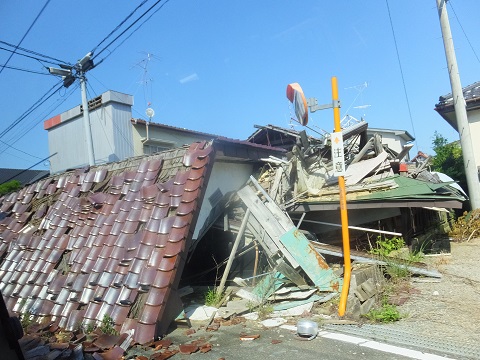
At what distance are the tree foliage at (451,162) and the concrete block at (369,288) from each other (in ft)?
41.7

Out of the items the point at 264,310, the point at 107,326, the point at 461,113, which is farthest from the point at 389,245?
the point at 461,113

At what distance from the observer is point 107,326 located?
4.72 metres

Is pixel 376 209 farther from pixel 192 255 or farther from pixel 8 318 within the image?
pixel 8 318

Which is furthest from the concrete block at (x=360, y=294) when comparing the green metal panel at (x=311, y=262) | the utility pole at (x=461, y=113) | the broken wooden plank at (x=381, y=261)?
the utility pole at (x=461, y=113)

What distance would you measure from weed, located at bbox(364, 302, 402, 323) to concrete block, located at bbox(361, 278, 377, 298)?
1.19ft

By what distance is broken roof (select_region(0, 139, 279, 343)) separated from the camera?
4.93 meters

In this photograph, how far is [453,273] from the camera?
6.95 metres

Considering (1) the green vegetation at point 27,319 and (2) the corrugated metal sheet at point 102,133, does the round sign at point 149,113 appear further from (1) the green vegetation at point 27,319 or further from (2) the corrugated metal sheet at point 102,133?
(1) the green vegetation at point 27,319

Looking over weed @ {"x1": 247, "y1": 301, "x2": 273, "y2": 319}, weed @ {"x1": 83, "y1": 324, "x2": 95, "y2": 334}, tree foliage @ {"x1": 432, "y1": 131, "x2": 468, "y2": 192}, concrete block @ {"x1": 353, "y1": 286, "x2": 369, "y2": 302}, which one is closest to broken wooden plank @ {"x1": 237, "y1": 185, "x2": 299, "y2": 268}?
weed @ {"x1": 247, "y1": 301, "x2": 273, "y2": 319}

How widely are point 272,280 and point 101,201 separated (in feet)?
11.1

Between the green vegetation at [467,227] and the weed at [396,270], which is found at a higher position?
the green vegetation at [467,227]

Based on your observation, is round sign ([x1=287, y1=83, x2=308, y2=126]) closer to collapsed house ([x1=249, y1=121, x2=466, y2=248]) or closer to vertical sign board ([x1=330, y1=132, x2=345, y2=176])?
vertical sign board ([x1=330, y1=132, x2=345, y2=176])

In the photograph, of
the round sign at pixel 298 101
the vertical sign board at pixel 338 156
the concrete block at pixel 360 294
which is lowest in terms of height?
the concrete block at pixel 360 294

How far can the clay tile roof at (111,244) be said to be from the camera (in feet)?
16.2
